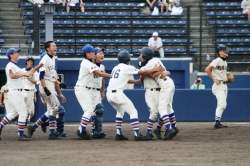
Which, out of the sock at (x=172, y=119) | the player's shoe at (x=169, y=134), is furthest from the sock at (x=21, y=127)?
the sock at (x=172, y=119)

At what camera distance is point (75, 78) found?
25031 millimetres

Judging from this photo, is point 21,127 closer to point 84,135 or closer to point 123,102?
point 84,135

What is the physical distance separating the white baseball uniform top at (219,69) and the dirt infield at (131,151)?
6.36 feet

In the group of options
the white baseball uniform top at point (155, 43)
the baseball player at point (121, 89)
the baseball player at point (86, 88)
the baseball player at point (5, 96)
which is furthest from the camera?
the white baseball uniform top at point (155, 43)

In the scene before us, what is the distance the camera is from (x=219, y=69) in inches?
661

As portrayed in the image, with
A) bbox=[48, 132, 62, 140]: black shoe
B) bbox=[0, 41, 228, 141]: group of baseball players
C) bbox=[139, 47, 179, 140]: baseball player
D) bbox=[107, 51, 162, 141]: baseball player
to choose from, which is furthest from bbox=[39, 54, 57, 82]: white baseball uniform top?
bbox=[139, 47, 179, 140]: baseball player

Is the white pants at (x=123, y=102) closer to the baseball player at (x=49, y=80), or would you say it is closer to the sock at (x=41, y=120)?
the baseball player at (x=49, y=80)

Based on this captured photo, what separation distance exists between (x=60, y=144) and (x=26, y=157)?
218 cm

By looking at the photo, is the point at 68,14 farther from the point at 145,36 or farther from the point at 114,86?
the point at 114,86

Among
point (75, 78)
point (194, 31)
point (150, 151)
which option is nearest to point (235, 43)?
point (194, 31)

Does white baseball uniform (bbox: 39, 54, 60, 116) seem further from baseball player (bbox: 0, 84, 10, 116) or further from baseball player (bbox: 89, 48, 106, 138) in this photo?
baseball player (bbox: 0, 84, 10, 116)

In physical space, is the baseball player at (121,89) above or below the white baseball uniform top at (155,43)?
below

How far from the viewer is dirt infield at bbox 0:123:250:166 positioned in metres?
10.4

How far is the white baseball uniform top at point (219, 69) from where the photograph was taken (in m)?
16.8
